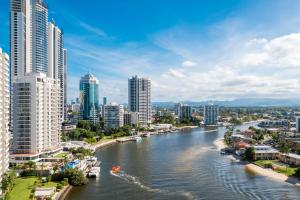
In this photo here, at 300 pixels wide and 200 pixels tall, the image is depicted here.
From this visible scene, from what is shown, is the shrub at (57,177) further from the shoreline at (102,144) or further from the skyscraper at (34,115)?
the shoreline at (102,144)

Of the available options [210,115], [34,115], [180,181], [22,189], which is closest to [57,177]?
[22,189]

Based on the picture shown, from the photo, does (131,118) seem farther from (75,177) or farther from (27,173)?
(75,177)

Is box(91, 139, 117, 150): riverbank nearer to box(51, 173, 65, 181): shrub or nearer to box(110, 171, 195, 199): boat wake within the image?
box(110, 171, 195, 199): boat wake

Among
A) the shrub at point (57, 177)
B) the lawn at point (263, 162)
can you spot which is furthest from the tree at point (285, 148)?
the shrub at point (57, 177)

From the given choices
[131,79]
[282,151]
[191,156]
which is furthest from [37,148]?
[131,79]

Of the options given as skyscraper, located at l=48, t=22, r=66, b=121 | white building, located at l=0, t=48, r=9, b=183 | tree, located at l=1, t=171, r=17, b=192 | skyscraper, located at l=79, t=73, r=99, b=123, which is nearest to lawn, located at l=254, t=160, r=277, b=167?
tree, located at l=1, t=171, r=17, b=192

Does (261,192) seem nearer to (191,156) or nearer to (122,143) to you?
(191,156)

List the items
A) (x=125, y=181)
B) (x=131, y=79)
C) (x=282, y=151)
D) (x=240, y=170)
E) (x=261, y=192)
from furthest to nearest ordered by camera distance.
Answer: (x=131, y=79) < (x=282, y=151) < (x=240, y=170) < (x=125, y=181) < (x=261, y=192)
